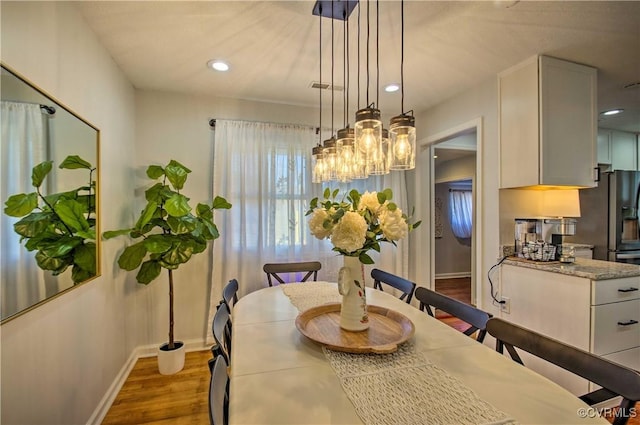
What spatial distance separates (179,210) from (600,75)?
362cm

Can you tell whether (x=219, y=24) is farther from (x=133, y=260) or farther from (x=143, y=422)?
(x=143, y=422)

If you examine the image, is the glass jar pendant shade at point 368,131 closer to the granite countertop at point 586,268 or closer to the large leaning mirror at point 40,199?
the large leaning mirror at point 40,199

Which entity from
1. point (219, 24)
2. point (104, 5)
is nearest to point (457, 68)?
point (219, 24)

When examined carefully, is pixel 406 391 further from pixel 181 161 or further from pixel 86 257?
pixel 181 161

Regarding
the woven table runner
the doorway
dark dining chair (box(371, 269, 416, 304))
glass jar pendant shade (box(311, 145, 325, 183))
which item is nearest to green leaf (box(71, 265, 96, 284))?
the woven table runner

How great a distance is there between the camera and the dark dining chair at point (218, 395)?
0.78 meters

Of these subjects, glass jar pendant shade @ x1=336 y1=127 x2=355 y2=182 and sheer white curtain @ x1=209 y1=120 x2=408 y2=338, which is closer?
glass jar pendant shade @ x1=336 y1=127 x2=355 y2=182

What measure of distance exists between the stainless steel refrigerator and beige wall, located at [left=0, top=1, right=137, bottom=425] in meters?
4.78

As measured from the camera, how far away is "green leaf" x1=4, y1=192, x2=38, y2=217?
3.50 ft

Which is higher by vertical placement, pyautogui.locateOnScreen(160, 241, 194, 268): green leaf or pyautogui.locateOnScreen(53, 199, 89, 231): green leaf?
pyautogui.locateOnScreen(53, 199, 89, 231): green leaf

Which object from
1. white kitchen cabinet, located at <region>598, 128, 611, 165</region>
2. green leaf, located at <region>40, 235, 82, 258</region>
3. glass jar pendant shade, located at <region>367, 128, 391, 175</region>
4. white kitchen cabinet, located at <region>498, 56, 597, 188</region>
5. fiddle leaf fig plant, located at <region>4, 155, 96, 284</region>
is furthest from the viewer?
white kitchen cabinet, located at <region>598, 128, 611, 165</region>

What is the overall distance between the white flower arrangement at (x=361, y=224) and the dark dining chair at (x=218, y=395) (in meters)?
0.61

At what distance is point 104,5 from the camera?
165 cm

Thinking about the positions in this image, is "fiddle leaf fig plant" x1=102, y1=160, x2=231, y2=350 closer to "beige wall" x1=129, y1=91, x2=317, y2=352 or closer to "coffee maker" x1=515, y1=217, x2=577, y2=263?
"beige wall" x1=129, y1=91, x2=317, y2=352
